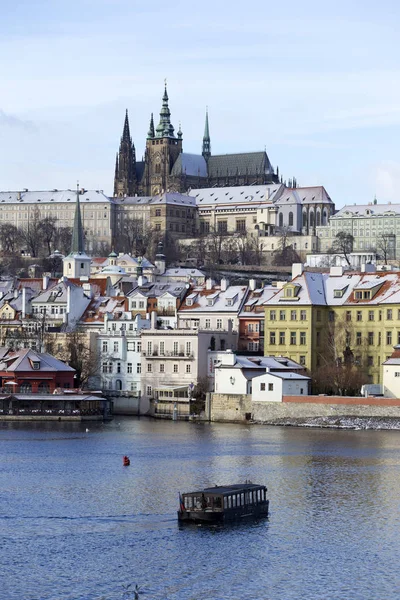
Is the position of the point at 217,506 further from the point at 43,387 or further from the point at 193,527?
the point at 43,387

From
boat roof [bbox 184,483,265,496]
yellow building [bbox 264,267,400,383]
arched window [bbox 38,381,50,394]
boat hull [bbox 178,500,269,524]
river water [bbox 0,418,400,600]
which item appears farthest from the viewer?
arched window [bbox 38,381,50,394]

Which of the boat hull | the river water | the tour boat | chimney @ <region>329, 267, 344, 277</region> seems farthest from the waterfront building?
the boat hull

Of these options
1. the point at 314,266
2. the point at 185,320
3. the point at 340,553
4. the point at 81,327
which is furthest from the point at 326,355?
the point at 314,266

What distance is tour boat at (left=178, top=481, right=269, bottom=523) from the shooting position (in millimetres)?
45906

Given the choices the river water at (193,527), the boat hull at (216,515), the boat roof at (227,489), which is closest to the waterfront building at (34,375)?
the river water at (193,527)

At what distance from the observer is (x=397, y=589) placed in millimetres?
38438

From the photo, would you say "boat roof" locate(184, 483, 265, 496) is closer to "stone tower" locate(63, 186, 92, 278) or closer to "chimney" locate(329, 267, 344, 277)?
"chimney" locate(329, 267, 344, 277)

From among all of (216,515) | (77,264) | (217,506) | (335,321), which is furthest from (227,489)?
(77,264)

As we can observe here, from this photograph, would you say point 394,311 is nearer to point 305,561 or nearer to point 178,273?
point 305,561

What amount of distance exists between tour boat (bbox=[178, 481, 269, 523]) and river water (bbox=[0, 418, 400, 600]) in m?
0.52

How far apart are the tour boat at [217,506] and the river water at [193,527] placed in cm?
52

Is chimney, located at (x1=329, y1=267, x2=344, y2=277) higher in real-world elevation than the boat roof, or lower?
higher

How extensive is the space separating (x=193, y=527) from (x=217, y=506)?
40.4 inches

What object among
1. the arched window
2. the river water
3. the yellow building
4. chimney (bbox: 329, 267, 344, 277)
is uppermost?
chimney (bbox: 329, 267, 344, 277)
